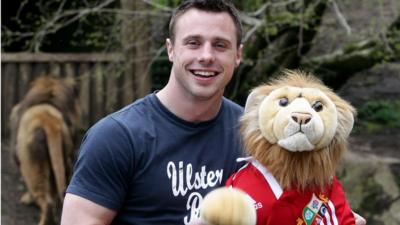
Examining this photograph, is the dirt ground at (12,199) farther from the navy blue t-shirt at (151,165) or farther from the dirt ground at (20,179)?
the navy blue t-shirt at (151,165)

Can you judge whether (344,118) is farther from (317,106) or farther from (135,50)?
(135,50)

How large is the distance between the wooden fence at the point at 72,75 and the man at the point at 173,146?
14.8ft

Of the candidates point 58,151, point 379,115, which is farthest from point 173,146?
point 379,115

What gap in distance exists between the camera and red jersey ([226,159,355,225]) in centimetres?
236

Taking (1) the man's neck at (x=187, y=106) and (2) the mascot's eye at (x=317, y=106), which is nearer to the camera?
(2) the mascot's eye at (x=317, y=106)

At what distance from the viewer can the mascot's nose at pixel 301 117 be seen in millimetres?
2328

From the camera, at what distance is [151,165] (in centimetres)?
260

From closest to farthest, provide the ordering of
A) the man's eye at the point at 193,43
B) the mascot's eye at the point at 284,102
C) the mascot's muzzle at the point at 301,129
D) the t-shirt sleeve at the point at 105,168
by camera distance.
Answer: the mascot's muzzle at the point at 301,129 → the mascot's eye at the point at 284,102 → the t-shirt sleeve at the point at 105,168 → the man's eye at the point at 193,43

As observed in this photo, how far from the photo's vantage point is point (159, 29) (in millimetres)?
6922

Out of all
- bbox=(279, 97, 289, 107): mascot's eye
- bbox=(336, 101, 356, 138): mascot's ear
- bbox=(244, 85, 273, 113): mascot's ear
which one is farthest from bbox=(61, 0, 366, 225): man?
bbox=(336, 101, 356, 138): mascot's ear

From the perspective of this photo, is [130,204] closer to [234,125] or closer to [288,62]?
[234,125]

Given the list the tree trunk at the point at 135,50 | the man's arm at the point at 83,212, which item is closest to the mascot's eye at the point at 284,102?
the man's arm at the point at 83,212

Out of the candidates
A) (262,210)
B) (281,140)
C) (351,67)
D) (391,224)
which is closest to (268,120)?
(281,140)

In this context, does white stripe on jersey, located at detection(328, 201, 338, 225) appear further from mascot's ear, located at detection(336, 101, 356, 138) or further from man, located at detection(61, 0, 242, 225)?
man, located at detection(61, 0, 242, 225)
